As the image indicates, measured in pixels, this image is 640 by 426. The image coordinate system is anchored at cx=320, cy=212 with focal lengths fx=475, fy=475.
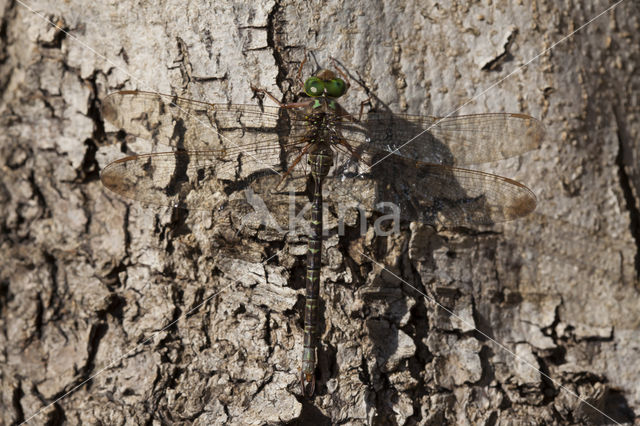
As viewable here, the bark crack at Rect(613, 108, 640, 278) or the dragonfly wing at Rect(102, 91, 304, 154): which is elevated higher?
the dragonfly wing at Rect(102, 91, 304, 154)

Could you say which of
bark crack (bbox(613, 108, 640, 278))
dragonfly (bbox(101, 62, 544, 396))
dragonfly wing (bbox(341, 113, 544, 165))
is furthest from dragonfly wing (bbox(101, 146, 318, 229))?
bark crack (bbox(613, 108, 640, 278))

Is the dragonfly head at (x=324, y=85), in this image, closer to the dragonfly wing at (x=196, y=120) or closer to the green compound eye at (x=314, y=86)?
the green compound eye at (x=314, y=86)

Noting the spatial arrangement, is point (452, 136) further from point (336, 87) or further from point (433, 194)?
point (336, 87)

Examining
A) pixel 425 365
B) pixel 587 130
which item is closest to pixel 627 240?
pixel 587 130

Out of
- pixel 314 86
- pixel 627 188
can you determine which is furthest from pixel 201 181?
pixel 627 188

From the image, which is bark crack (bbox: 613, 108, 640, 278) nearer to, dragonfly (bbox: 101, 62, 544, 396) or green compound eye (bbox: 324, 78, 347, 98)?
dragonfly (bbox: 101, 62, 544, 396)

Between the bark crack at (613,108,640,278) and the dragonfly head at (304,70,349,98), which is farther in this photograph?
the bark crack at (613,108,640,278)

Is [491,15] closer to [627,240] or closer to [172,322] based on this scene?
[627,240]
